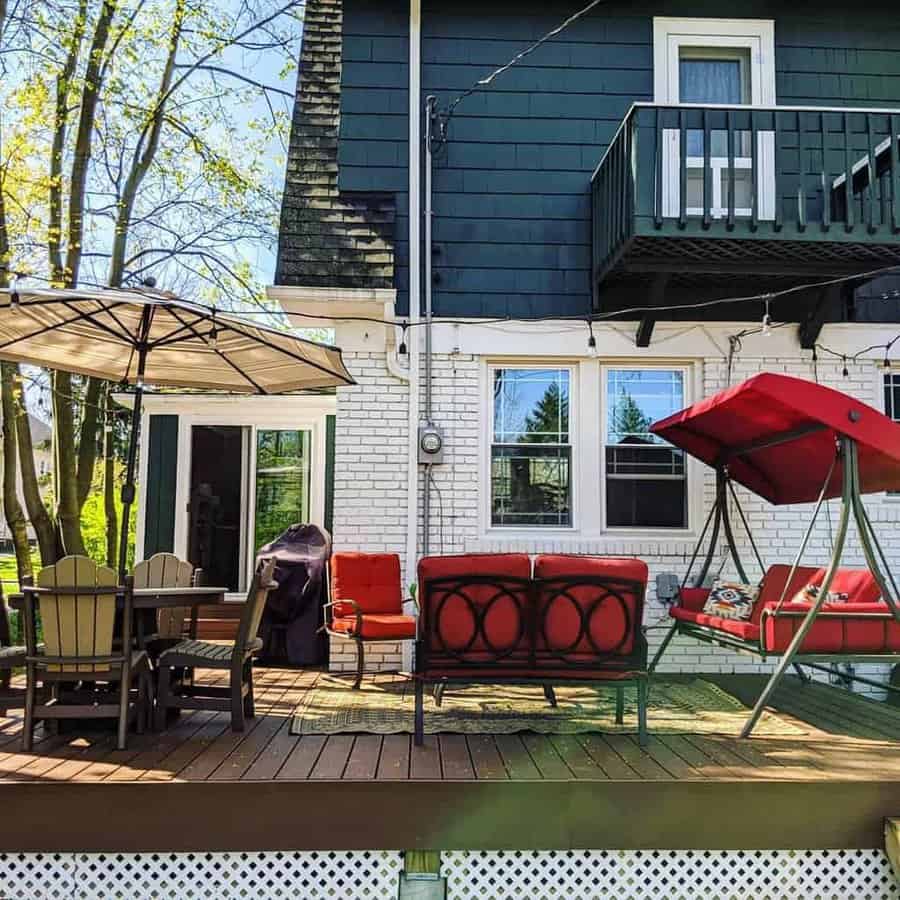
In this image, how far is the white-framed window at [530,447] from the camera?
7160 millimetres

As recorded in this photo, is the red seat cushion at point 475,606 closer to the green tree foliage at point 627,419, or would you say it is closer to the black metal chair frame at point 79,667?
the black metal chair frame at point 79,667

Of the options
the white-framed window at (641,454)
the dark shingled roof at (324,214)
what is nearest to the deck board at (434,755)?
the white-framed window at (641,454)

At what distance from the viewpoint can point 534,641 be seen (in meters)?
4.51

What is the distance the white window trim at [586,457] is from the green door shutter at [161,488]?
330 cm

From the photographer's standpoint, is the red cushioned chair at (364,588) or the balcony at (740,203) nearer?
the balcony at (740,203)

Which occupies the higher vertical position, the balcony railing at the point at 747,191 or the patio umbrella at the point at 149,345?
the balcony railing at the point at 747,191

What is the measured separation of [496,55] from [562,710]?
5.13m

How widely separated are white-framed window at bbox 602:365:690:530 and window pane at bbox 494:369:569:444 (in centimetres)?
34

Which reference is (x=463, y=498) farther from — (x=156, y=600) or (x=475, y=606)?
(x=156, y=600)

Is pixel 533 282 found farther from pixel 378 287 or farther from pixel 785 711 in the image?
pixel 785 711

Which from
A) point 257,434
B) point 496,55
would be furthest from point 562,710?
point 496,55

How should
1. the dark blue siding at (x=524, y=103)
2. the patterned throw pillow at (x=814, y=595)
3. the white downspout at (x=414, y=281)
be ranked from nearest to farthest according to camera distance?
the patterned throw pillow at (x=814, y=595), the white downspout at (x=414, y=281), the dark blue siding at (x=524, y=103)

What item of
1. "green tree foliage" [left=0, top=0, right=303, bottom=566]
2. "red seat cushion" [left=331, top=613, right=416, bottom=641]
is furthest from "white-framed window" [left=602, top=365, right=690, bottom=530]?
"green tree foliage" [left=0, top=0, right=303, bottom=566]

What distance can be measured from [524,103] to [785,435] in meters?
3.68
